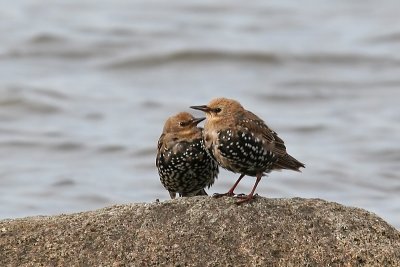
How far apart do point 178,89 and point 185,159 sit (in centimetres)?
1292

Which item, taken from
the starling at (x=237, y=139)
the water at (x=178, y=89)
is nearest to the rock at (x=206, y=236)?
the starling at (x=237, y=139)

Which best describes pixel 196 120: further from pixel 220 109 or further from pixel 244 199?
pixel 244 199

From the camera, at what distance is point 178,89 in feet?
71.5

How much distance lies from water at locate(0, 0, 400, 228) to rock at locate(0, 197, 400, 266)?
5.80 meters

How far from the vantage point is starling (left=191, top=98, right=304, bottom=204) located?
8.12 meters

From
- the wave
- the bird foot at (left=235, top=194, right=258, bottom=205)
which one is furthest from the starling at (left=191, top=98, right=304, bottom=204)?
the wave

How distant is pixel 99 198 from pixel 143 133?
405 cm

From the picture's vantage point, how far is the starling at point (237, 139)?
8.12 meters

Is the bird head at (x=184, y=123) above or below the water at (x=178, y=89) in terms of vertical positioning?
below

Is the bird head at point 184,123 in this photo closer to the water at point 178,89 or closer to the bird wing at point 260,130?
the bird wing at point 260,130

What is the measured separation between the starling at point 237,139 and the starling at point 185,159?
512mm

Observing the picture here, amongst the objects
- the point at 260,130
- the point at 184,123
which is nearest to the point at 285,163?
the point at 260,130

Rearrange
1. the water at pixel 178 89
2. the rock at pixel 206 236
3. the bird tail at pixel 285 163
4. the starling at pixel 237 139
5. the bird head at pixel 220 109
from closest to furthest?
1. the rock at pixel 206 236
2. the starling at pixel 237 139
3. the bird head at pixel 220 109
4. the bird tail at pixel 285 163
5. the water at pixel 178 89

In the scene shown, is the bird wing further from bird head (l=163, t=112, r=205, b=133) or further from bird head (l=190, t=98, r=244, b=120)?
bird head (l=163, t=112, r=205, b=133)
